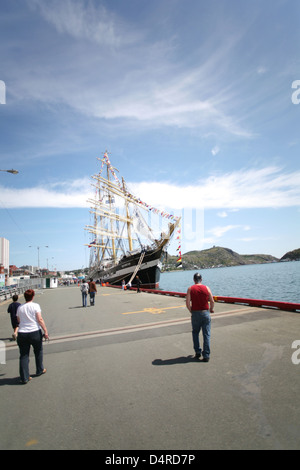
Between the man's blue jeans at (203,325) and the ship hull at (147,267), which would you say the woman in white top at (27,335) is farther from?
the ship hull at (147,267)

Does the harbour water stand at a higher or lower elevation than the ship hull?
lower

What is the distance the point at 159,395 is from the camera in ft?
12.2

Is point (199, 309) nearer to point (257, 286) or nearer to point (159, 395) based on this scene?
point (159, 395)

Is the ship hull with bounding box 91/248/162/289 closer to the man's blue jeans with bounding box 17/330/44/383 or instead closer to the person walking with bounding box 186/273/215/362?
the person walking with bounding box 186/273/215/362

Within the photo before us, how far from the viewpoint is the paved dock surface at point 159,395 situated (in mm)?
2785

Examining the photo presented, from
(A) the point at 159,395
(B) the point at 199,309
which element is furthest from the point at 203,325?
(A) the point at 159,395

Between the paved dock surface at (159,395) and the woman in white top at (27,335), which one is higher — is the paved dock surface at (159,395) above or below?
below

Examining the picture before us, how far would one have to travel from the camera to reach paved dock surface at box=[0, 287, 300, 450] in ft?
9.14

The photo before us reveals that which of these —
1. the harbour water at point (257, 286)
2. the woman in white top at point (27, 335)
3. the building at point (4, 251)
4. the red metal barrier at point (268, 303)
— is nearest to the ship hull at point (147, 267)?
the harbour water at point (257, 286)

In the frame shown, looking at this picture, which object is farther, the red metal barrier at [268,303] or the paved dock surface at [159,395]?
the red metal barrier at [268,303]

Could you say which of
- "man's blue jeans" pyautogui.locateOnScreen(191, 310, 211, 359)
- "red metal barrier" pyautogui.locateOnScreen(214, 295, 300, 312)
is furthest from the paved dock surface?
"red metal barrier" pyautogui.locateOnScreen(214, 295, 300, 312)
